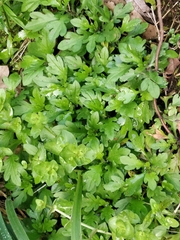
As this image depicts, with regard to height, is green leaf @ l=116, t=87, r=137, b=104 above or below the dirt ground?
below

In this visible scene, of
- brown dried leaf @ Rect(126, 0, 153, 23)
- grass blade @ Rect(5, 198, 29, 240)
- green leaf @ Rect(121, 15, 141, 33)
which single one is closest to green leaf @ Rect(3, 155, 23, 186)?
grass blade @ Rect(5, 198, 29, 240)

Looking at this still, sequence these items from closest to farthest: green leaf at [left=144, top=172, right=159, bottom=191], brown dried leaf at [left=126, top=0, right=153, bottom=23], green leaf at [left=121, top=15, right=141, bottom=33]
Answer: green leaf at [left=144, top=172, right=159, bottom=191] → green leaf at [left=121, top=15, right=141, bottom=33] → brown dried leaf at [left=126, top=0, right=153, bottom=23]

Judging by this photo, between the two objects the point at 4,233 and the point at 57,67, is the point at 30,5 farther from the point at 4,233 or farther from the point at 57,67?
the point at 4,233

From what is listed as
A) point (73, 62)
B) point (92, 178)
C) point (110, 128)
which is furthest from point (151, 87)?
point (92, 178)

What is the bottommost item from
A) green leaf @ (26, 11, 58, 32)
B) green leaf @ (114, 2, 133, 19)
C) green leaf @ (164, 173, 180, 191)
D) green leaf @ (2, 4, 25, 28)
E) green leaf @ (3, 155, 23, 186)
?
green leaf @ (164, 173, 180, 191)

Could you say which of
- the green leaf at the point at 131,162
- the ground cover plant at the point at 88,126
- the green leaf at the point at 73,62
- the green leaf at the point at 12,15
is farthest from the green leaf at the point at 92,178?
the green leaf at the point at 12,15

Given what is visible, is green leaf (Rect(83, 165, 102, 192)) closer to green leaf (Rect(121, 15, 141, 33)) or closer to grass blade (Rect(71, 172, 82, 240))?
grass blade (Rect(71, 172, 82, 240))

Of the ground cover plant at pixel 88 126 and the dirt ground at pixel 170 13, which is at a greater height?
the dirt ground at pixel 170 13

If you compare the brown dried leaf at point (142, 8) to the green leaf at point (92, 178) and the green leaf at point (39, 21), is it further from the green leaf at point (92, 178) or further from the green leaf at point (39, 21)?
the green leaf at point (92, 178)

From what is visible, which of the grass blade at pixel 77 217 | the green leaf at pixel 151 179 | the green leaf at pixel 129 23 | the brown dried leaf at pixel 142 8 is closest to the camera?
the grass blade at pixel 77 217
